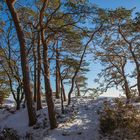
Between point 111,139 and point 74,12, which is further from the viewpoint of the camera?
point 74,12

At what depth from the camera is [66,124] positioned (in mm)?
18938

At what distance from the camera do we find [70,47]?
28.6 meters

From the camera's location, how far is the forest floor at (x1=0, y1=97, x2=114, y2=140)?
56.5 feet

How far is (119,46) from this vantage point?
30.3m

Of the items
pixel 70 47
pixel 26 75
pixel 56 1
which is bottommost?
pixel 26 75

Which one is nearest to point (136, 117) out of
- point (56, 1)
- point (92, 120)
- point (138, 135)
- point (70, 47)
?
point (138, 135)

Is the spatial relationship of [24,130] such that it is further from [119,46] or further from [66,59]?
[119,46]

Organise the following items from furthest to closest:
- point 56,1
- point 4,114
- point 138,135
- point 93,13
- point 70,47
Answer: point 70,47
point 4,114
point 56,1
point 93,13
point 138,135

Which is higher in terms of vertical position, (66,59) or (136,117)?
(66,59)

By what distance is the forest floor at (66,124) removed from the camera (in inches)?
679

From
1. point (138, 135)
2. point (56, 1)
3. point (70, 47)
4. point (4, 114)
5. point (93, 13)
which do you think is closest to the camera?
point (138, 135)

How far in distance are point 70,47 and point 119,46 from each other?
542cm

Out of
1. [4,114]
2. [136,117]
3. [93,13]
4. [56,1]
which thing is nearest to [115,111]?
[136,117]

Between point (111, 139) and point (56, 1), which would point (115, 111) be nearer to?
point (111, 139)
